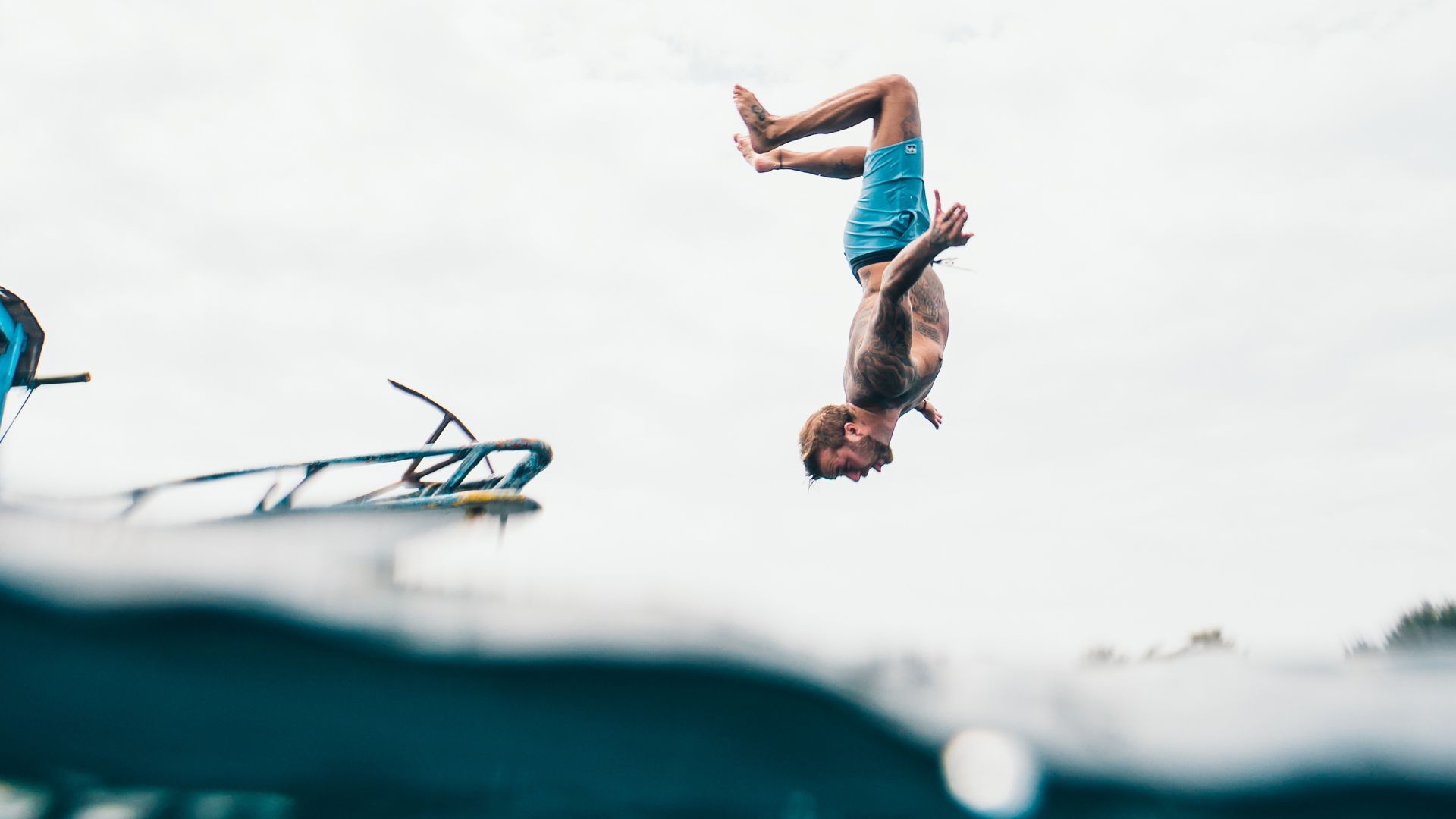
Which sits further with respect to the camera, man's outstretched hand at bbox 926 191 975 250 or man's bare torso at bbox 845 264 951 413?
man's bare torso at bbox 845 264 951 413

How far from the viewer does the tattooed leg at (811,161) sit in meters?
5.71

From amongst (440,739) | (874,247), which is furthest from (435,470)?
(874,247)

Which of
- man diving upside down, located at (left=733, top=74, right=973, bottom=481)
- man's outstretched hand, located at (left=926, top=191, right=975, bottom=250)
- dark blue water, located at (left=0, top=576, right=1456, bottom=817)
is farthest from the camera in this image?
man diving upside down, located at (left=733, top=74, right=973, bottom=481)

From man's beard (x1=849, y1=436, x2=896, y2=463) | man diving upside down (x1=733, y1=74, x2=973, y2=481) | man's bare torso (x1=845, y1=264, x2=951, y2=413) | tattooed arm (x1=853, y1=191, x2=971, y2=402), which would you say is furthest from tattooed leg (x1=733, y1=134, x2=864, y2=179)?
man's beard (x1=849, y1=436, x2=896, y2=463)

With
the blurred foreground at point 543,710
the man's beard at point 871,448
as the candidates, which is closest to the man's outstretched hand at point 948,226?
the man's beard at point 871,448

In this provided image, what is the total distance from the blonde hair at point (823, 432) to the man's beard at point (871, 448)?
0.29ft

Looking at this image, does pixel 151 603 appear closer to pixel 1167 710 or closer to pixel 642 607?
pixel 642 607

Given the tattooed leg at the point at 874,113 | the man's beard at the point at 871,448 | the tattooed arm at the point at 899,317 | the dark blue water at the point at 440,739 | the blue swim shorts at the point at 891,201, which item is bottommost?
the dark blue water at the point at 440,739

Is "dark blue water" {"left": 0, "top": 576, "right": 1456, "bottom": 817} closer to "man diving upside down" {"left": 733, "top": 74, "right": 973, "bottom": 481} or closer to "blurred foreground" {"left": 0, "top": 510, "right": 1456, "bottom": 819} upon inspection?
"blurred foreground" {"left": 0, "top": 510, "right": 1456, "bottom": 819}

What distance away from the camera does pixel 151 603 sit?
15.2 ft

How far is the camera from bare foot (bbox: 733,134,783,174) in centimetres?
570

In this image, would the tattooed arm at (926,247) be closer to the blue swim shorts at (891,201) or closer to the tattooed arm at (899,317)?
the tattooed arm at (899,317)

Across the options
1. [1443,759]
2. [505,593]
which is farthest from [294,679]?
[1443,759]

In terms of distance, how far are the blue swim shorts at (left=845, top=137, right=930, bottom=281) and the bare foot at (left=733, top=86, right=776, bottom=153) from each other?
25.8 inches
